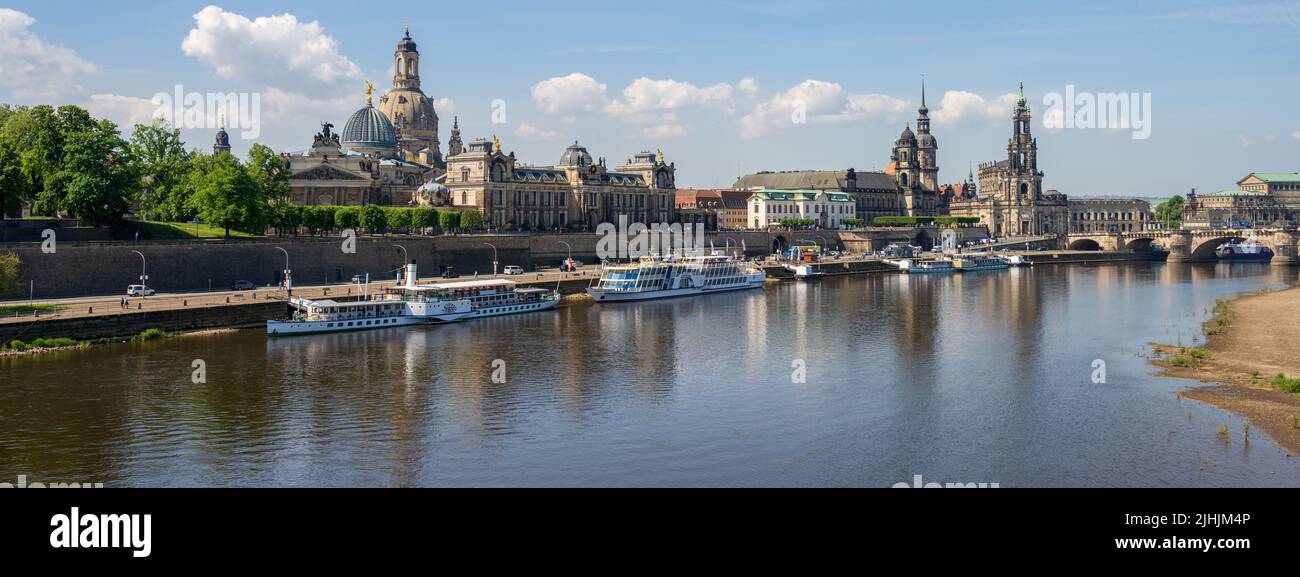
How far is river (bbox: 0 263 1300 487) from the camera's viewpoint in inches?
1033

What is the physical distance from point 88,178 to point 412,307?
743 inches

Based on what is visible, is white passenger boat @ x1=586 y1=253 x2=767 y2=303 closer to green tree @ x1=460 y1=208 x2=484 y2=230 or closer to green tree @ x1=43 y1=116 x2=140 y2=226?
green tree @ x1=460 y1=208 x2=484 y2=230

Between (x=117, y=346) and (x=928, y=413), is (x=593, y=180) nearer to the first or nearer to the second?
(x=117, y=346)

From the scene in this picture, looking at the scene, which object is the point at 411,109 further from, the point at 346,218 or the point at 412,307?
the point at 412,307

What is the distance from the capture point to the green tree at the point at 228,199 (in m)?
63.7

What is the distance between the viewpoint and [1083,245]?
14250 centimetres

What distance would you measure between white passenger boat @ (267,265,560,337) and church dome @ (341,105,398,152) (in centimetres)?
5510

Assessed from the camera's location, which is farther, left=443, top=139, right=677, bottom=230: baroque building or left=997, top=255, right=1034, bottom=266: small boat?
left=997, top=255, right=1034, bottom=266: small boat

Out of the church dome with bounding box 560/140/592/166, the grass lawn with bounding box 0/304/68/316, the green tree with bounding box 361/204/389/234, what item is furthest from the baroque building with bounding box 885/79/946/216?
the grass lawn with bounding box 0/304/68/316
